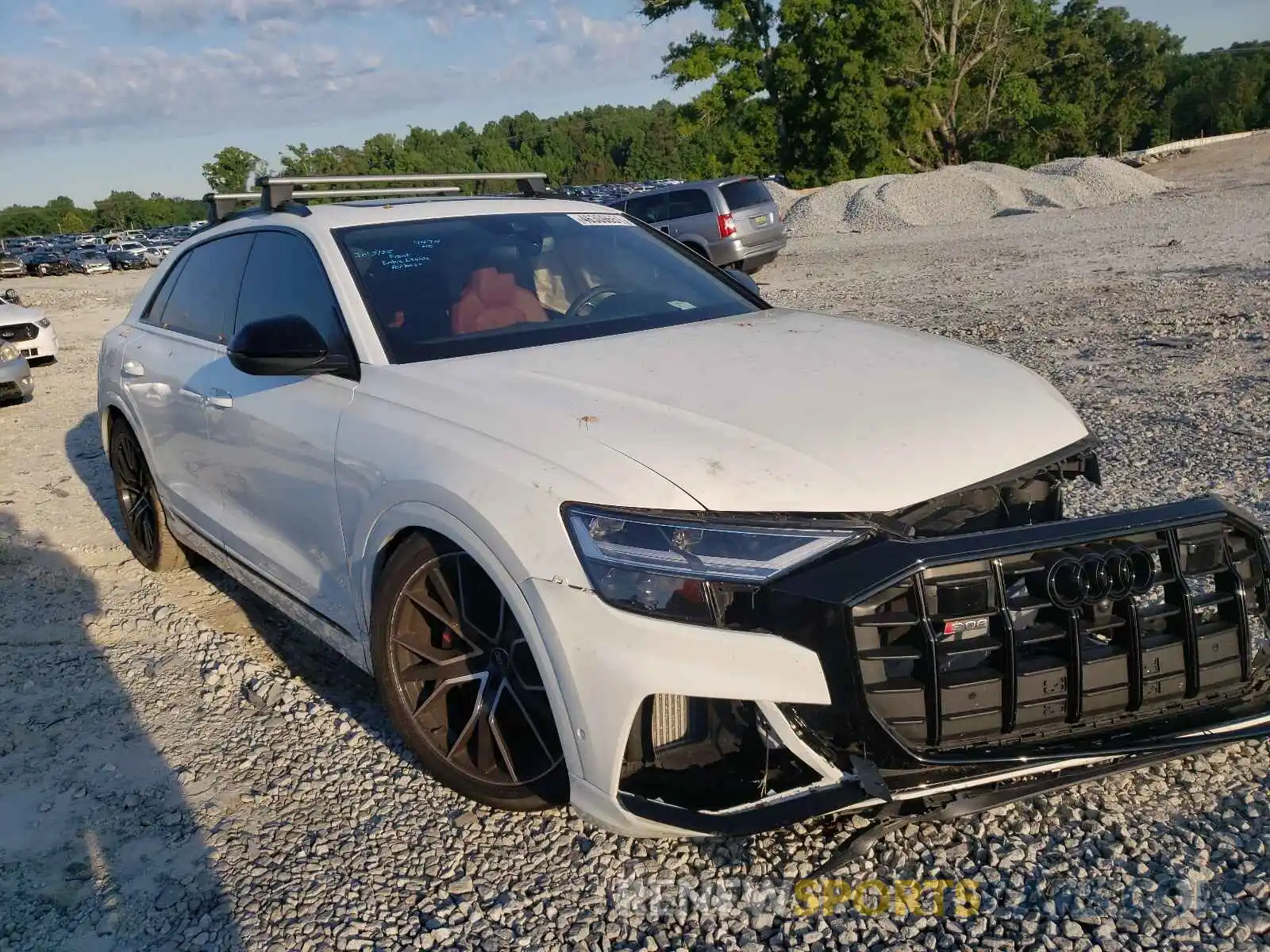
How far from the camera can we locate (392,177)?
15.1 feet

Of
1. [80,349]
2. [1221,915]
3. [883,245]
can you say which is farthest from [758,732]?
[883,245]

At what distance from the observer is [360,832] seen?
10.0 ft

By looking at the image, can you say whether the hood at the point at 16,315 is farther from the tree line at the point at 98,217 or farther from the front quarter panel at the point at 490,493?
the tree line at the point at 98,217

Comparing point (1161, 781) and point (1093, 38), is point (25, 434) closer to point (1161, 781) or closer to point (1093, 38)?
point (1161, 781)

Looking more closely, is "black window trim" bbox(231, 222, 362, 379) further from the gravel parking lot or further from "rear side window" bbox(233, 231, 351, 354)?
the gravel parking lot

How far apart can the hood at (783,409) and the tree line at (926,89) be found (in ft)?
105

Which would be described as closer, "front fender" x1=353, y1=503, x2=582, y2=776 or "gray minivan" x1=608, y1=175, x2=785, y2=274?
"front fender" x1=353, y1=503, x2=582, y2=776

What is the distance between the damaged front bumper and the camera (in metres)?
2.26

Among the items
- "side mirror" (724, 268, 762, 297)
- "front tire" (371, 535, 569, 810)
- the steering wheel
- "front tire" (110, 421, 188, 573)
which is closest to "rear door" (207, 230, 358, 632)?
"front tire" (371, 535, 569, 810)

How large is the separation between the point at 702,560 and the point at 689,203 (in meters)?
18.7

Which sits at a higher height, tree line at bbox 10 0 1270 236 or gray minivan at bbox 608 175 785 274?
tree line at bbox 10 0 1270 236

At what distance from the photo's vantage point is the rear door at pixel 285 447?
3383 millimetres

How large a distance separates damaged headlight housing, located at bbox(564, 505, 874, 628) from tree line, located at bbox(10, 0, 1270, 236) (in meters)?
32.9

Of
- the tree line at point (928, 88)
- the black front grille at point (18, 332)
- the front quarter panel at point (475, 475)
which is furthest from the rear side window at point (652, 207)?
the tree line at point (928, 88)
